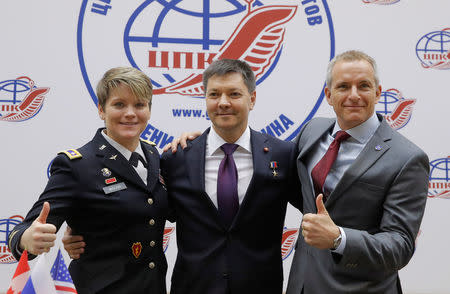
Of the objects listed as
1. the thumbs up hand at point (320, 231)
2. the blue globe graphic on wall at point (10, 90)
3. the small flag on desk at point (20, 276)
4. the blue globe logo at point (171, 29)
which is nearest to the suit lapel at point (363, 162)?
the thumbs up hand at point (320, 231)

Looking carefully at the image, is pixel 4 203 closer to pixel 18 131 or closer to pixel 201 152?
pixel 18 131

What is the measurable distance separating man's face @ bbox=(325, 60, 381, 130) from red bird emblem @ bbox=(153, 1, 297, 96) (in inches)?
54.5

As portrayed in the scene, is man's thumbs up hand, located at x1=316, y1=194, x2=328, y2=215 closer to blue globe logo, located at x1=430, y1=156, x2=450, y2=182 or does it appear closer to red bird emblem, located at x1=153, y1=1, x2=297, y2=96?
red bird emblem, located at x1=153, y1=1, x2=297, y2=96

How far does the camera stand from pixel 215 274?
5.97 ft

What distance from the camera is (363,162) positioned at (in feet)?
5.45

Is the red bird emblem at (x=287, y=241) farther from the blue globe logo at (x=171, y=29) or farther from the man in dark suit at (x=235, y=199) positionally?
the blue globe logo at (x=171, y=29)

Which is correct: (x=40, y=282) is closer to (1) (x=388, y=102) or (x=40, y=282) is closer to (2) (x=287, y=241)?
(2) (x=287, y=241)

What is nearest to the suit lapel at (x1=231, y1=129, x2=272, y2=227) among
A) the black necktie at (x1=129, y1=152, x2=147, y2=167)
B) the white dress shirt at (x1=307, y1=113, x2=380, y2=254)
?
the white dress shirt at (x1=307, y1=113, x2=380, y2=254)

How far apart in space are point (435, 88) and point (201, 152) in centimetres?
214

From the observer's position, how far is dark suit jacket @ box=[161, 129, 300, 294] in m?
1.82

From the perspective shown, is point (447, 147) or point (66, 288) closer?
point (66, 288)

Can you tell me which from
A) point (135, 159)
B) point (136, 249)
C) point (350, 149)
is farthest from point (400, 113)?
point (136, 249)

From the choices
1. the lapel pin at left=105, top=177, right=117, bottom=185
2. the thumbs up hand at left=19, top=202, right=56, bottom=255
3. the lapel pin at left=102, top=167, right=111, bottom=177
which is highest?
the lapel pin at left=102, top=167, right=111, bottom=177

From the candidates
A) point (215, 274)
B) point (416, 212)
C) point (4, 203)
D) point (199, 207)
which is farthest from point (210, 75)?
point (4, 203)
